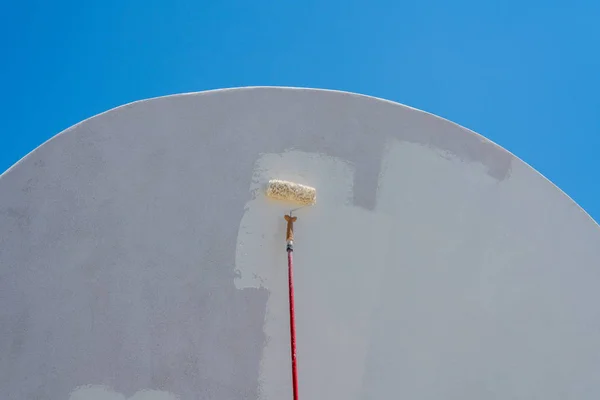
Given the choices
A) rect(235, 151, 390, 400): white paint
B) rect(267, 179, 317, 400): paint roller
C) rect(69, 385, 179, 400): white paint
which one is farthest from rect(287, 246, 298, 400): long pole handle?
rect(69, 385, 179, 400): white paint

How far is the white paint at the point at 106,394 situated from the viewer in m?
4.41

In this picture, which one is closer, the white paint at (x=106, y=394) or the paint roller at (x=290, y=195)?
the white paint at (x=106, y=394)

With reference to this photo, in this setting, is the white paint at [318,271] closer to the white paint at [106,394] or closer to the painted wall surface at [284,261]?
the painted wall surface at [284,261]

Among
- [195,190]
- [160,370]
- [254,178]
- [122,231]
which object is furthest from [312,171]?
[160,370]

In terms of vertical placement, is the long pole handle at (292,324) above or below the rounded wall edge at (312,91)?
below

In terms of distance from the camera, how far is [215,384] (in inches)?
180

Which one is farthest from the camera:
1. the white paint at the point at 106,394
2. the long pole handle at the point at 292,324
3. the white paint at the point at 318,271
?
A: the white paint at the point at 318,271

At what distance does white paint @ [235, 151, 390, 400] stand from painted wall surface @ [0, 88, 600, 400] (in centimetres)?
1

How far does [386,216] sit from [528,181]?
112 cm

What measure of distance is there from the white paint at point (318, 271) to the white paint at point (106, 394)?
623mm

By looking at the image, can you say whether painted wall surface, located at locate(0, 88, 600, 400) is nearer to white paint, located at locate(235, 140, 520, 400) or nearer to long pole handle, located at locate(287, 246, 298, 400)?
→ white paint, located at locate(235, 140, 520, 400)

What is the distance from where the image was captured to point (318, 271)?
4.91m

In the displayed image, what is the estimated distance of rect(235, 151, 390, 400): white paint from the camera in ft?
15.5

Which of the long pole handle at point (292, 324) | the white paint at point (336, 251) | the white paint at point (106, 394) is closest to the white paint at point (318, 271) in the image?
the white paint at point (336, 251)
